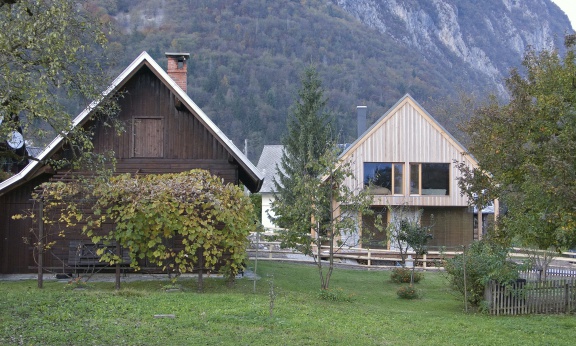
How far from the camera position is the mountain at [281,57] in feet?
260

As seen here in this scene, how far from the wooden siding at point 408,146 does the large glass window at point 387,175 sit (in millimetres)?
242

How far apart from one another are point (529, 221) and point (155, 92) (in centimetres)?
1212

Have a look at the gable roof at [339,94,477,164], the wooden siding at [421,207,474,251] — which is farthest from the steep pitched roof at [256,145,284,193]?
the wooden siding at [421,207,474,251]

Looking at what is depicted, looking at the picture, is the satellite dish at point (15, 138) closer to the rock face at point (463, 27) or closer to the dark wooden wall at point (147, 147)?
the dark wooden wall at point (147, 147)

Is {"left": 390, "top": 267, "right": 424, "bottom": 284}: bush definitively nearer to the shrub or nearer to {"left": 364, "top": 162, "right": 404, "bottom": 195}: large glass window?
the shrub

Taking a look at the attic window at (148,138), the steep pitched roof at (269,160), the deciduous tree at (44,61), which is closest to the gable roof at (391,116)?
the attic window at (148,138)

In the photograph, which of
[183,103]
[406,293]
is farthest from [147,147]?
[406,293]

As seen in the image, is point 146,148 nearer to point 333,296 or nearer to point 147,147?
point 147,147

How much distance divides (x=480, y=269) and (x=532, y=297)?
5.18 feet

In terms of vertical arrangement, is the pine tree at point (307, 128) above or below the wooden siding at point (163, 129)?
above

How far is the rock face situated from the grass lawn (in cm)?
11011

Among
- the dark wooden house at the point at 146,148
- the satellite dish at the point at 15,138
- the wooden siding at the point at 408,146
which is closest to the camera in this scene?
the satellite dish at the point at 15,138

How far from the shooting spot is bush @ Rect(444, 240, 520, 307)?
17.8 metres

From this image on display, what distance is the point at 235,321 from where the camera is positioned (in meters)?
13.5
